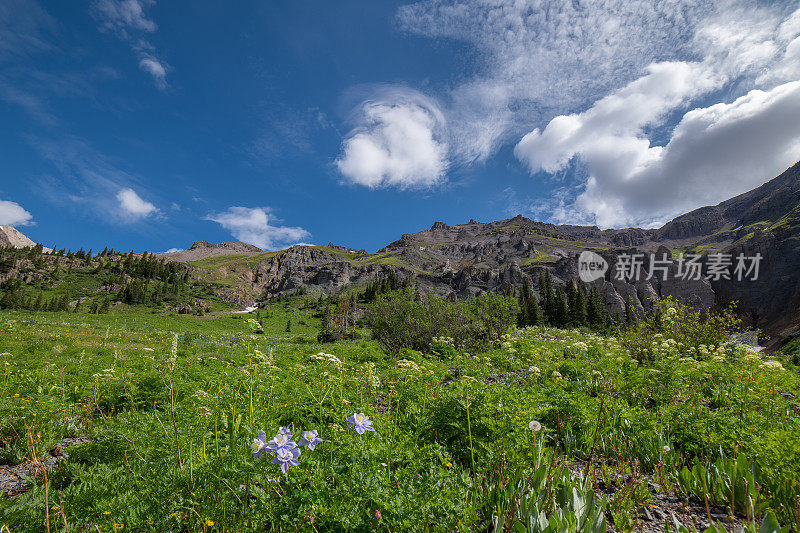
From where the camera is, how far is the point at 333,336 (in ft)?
98.3

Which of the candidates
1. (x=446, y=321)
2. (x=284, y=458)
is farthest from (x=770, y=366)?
(x=446, y=321)

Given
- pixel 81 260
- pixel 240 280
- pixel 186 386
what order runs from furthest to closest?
1. pixel 240 280
2. pixel 81 260
3. pixel 186 386

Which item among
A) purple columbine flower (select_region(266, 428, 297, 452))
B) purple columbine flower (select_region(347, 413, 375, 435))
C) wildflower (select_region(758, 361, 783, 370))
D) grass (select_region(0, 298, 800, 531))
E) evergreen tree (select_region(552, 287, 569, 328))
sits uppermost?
purple columbine flower (select_region(266, 428, 297, 452))

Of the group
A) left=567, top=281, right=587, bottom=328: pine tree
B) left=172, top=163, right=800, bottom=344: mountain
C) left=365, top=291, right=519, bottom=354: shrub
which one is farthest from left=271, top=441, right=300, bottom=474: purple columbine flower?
left=567, top=281, right=587, bottom=328: pine tree

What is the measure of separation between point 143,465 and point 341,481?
6.33 ft

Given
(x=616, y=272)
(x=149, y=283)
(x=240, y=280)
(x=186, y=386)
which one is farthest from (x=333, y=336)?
(x=240, y=280)

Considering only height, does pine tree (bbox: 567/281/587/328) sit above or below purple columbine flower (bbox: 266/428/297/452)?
below

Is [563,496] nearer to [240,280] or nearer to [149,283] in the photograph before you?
[149,283]

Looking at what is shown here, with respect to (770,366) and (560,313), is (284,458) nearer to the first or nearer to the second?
(770,366)

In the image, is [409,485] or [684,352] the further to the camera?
[684,352]

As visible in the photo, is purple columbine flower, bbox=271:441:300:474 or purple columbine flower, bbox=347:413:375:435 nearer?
purple columbine flower, bbox=271:441:300:474

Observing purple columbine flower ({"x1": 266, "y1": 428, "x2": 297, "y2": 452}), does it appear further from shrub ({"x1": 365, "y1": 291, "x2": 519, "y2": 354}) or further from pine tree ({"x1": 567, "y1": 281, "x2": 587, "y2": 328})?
pine tree ({"x1": 567, "y1": 281, "x2": 587, "y2": 328})

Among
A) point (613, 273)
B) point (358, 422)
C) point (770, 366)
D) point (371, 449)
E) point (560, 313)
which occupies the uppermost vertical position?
point (613, 273)

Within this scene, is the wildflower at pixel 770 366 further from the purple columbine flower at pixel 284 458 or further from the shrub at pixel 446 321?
the purple columbine flower at pixel 284 458
